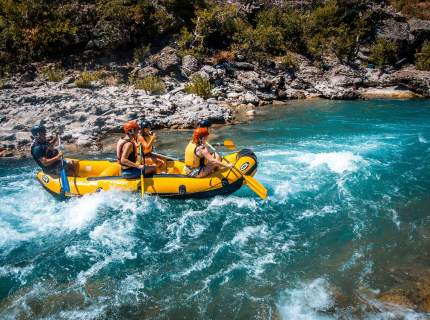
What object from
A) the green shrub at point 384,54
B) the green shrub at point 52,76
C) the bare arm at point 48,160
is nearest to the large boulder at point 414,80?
the green shrub at point 384,54

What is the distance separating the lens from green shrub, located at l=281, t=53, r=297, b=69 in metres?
18.4

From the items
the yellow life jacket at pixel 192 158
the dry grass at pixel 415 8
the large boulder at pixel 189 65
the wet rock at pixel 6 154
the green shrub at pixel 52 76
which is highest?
the dry grass at pixel 415 8

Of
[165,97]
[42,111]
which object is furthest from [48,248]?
[165,97]

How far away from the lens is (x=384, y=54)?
19.2m

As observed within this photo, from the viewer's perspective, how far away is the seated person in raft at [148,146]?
17.7ft

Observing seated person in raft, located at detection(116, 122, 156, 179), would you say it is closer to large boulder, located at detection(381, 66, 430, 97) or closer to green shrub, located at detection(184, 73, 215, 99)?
green shrub, located at detection(184, 73, 215, 99)

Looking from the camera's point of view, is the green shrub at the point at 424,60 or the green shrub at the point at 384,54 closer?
the green shrub at the point at 424,60

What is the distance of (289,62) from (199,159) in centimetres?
1612

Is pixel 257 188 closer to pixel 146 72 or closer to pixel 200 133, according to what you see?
pixel 200 133

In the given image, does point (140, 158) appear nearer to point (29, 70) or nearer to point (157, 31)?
point (29, 70)

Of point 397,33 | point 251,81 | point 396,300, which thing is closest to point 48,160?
point 396,300

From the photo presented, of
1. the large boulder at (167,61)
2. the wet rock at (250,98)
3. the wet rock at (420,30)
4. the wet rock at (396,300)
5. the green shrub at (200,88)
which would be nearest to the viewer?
the wet rock at (396,300)

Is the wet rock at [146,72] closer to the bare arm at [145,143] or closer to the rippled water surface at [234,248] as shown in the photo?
the rippled water surface at [234,248]

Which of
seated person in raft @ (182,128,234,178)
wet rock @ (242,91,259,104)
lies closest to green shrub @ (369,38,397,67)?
wet rock @ (242,91,259,104)
